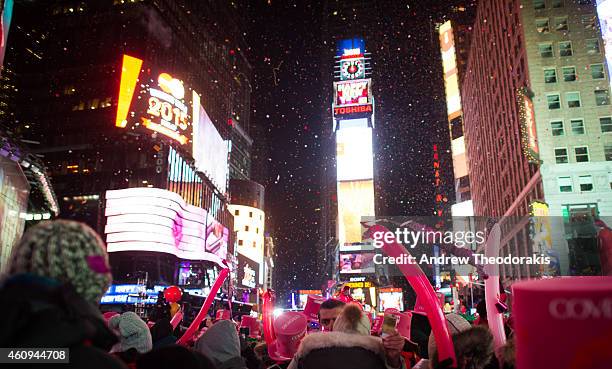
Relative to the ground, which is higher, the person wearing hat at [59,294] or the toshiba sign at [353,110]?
the toshiba sign at [353,110]

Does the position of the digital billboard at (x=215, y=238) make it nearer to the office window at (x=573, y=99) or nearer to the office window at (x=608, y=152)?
the office window at (x=573, y=99)

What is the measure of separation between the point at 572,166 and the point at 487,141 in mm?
23190

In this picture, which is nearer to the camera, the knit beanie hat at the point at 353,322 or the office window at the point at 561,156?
the knit beanie hat at the point at 353,322

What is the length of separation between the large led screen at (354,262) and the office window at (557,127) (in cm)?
3144

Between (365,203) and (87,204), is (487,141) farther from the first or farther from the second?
(87,204)

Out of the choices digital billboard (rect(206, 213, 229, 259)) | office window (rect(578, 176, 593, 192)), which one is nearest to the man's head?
office window (rect(578, 176, 593, 192))

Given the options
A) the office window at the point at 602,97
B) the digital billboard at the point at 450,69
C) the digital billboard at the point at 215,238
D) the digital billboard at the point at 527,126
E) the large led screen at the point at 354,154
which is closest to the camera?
the digital billboard at the point at 527,126

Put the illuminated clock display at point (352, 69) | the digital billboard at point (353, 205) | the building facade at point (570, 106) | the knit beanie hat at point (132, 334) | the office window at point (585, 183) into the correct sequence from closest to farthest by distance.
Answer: the knit beanie hat at point (132, 334) < the building facade at point (570, 106) < the office window at point (585, 183) < the digital billboard at point (353, 205) < the illuminated clock display at point (352, 69)

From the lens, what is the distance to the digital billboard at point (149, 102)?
1697 inches

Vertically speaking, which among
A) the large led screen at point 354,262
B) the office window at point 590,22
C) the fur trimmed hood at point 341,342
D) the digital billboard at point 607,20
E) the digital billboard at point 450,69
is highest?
the digital billboard at point 450,69

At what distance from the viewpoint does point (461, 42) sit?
82.6m

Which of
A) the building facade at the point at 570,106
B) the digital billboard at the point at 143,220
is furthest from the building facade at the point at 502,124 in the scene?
the digital billboard at the point at 143,220

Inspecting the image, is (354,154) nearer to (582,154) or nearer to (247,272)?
(247,272)

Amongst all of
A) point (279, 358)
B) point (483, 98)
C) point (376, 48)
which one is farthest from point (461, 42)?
point (279, 358)
